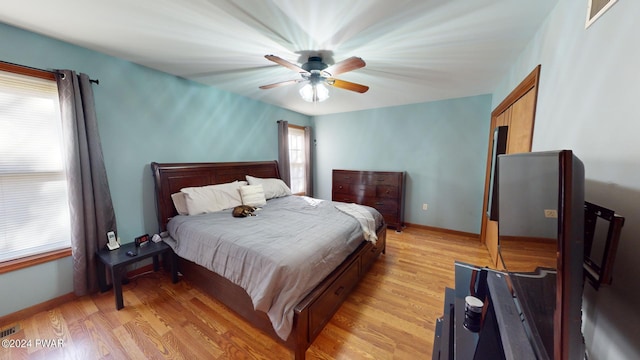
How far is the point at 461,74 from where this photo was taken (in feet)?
8.18

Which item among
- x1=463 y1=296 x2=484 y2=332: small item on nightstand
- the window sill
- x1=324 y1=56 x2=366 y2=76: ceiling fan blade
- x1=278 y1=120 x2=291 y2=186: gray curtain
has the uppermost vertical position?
x1=324 y1=56 x2=366 y2=76: ceiling fan blade

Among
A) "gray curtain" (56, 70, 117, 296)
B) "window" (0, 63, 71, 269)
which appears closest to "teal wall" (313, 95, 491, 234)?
"gray curtain" (56, 70, 117, 296)

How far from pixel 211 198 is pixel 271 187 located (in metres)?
0.97

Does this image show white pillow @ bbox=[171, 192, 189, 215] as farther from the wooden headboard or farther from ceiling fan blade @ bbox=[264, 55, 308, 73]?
ceiling fan blade @ bbox=[264, 55, 308, 73]

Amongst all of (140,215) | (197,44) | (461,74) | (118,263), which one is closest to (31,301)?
(118,263)

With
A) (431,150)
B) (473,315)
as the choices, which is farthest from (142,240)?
(431,150)

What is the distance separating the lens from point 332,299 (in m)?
1.75

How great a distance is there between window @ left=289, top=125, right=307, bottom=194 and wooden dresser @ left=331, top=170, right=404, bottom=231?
0.85m

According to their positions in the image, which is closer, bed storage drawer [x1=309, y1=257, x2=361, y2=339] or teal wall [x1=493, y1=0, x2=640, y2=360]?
teal wall [x1=493, y1=0, x2=640, y2=360]

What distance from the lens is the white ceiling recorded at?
1.40 m

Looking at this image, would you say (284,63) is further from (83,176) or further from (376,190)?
(376,190)

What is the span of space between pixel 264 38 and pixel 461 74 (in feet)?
7.34

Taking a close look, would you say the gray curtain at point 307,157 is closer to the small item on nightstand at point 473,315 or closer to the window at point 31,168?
the window at point 31,168

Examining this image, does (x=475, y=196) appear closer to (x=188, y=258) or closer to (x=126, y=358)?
(x=188, y=258)
